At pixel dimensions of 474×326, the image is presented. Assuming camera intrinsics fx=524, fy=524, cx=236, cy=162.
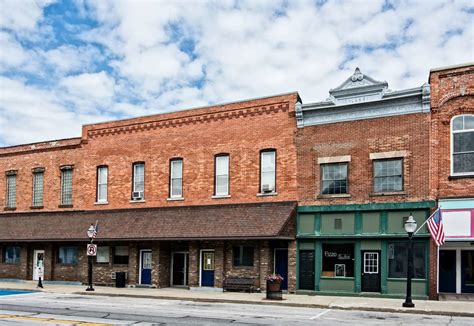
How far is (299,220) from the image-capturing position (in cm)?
2328

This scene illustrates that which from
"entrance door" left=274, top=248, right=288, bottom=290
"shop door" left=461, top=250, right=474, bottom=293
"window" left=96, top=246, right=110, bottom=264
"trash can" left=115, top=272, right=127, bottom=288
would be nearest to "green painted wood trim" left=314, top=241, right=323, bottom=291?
"entrance door" left=274, top=248, right=288, bottom=290

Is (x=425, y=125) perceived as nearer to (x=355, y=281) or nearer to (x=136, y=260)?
(x=355, y=281)

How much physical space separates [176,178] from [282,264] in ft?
23.7

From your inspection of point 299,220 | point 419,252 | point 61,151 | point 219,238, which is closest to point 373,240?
point 419,252

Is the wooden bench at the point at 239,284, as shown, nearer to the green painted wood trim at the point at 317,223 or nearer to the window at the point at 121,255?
the green painted wood trim at the point at 317,223

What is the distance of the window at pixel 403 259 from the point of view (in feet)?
68.0

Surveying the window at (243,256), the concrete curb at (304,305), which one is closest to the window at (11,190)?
the concrete curb at (304,305)

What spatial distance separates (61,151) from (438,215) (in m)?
21.2

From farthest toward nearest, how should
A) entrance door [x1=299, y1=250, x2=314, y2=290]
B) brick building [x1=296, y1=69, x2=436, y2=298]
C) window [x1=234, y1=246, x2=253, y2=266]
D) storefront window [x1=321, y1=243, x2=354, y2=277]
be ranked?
window [x1=234, y1=246, x2=253, y2=266] < entrance door [x1=299, y1=250, x2=314, y2=290] < storefront window [x1=321, y1=243, x2=354, y2=277] < brick building [x1=296, y1=69, x2=436, y2=298]

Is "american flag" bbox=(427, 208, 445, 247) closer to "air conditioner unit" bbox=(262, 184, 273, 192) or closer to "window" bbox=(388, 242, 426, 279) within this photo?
"window" bbox=(388, 242, 426, 279)

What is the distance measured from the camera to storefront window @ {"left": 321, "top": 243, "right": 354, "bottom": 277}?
22.2m

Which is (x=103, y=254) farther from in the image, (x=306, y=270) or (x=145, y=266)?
(x=306, y=270)

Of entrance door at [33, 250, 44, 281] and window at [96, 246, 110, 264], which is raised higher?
window at [96, 246, 110, 264]

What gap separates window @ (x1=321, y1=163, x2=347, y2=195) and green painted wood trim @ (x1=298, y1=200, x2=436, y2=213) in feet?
2.26
